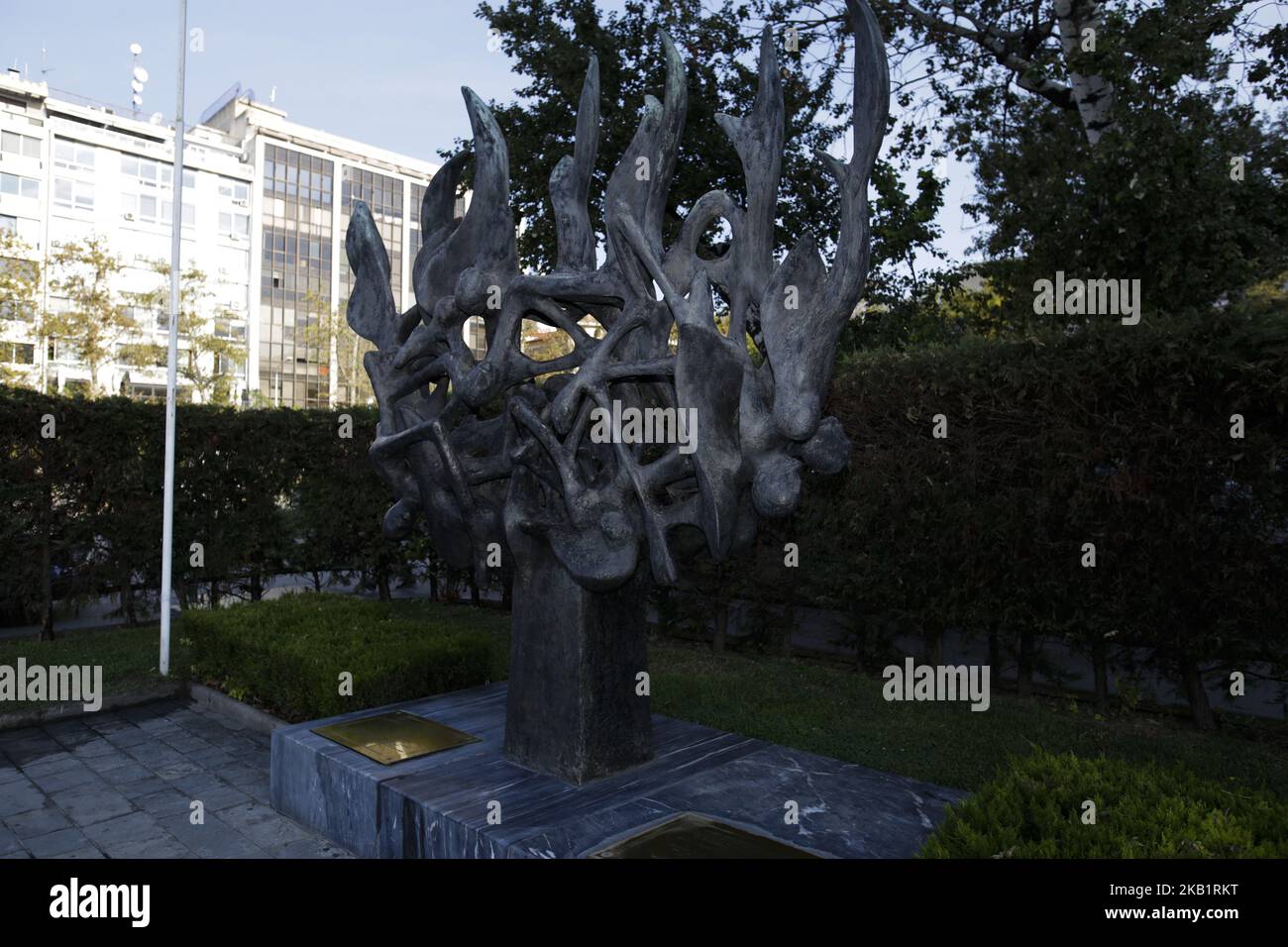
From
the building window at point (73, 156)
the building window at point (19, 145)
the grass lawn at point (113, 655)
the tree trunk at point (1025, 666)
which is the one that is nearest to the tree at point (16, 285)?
the building window at point (19, 145)

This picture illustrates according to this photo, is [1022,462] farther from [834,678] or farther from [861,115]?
[861,115]

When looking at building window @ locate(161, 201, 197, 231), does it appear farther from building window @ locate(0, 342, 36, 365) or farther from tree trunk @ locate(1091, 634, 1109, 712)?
tree trunk @ locate(1091, 634, 1109, 712)

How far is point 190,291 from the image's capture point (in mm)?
37594

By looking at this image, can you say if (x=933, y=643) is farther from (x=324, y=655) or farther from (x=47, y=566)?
(x=47, y=566)

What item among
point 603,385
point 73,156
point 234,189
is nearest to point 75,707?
point 603,385

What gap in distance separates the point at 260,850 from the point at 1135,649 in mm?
8546

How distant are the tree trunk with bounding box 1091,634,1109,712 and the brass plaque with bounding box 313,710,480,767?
635 centimetres

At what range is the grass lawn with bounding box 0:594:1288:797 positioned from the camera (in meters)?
7.30

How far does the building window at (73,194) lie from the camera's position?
5050cm

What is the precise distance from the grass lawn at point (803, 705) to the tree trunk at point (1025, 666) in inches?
6.4

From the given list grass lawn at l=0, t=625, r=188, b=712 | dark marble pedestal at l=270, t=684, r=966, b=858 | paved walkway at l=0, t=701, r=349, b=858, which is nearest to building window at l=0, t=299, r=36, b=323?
grass lawn at l=0, t=625, r=188, b=712

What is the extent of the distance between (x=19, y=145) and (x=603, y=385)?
5844 cm
